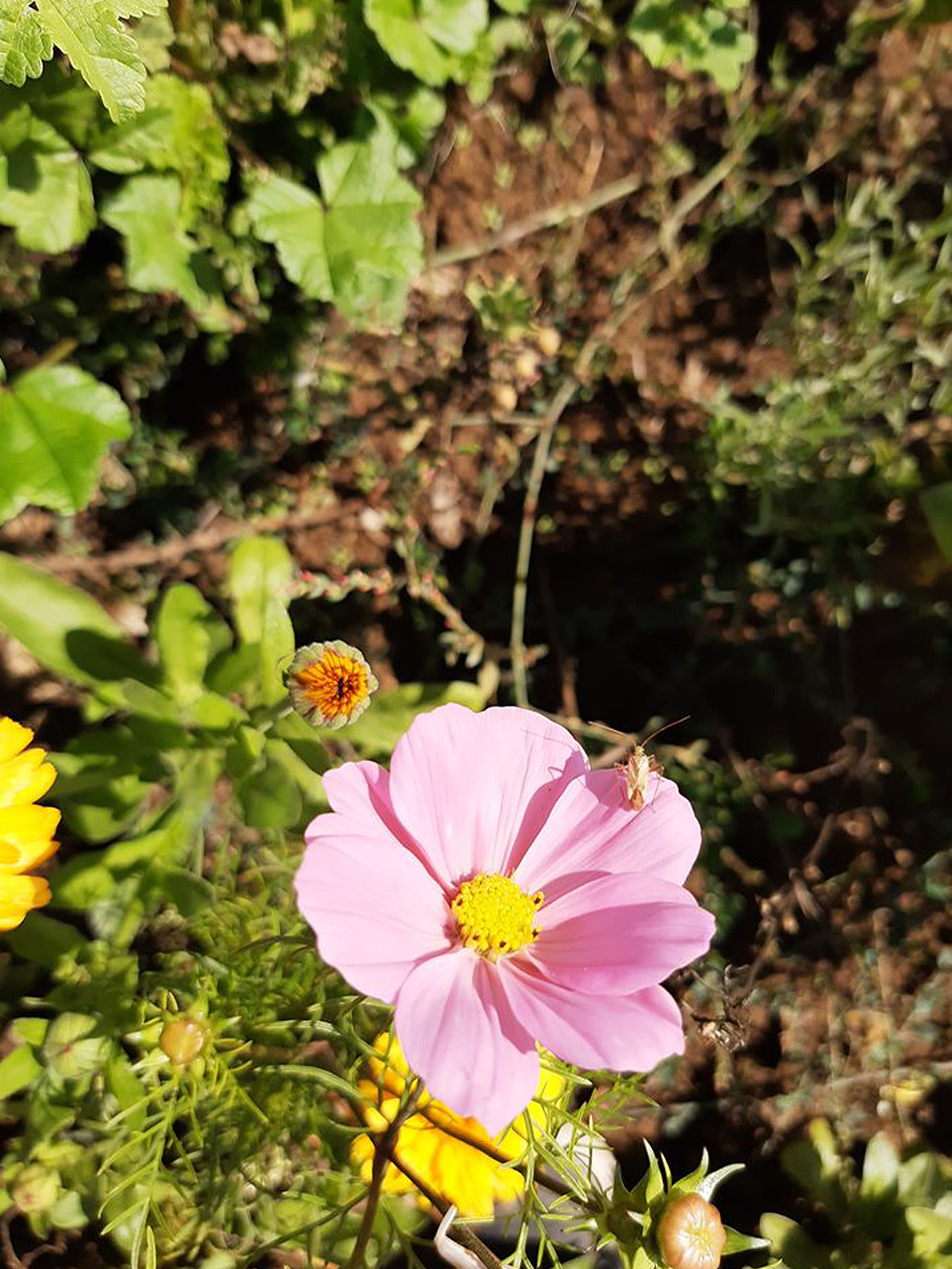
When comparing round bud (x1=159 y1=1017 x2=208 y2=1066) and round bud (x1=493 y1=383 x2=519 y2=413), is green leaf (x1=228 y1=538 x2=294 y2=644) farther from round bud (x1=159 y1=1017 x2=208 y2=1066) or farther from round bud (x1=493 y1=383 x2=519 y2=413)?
round bud (x1=493 y1=383 x2=519 y2=413)

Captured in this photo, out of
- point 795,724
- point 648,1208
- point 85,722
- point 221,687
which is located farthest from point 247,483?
point 648,1208

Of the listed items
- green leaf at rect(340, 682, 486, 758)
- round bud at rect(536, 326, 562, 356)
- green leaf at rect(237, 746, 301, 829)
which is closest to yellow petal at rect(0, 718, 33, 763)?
green leaf at rect(237, 746, 301, 829)

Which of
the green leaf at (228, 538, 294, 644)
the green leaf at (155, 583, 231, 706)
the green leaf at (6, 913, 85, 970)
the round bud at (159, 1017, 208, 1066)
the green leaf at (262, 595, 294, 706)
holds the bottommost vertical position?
the round bud at (159, 1017, 208, 1066)

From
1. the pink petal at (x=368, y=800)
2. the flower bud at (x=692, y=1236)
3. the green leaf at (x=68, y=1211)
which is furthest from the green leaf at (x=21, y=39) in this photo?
the green leaf at (x=68, y=1211)

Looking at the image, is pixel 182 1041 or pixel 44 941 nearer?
pixel 182 1041

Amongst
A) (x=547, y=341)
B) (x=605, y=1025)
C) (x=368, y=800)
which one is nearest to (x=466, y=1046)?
(x=605, y=1025)

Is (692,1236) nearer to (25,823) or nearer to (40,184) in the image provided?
(25,823)
